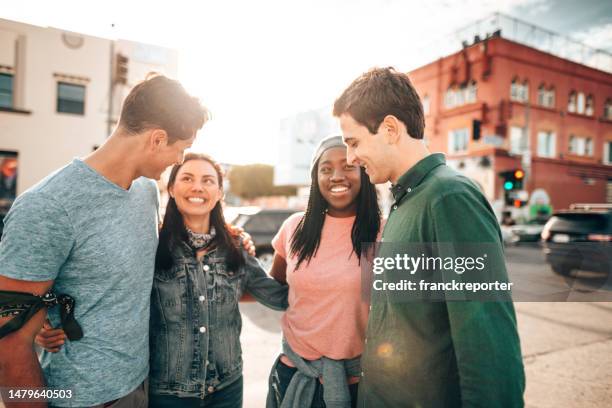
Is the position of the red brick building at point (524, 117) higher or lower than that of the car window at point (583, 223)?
higher

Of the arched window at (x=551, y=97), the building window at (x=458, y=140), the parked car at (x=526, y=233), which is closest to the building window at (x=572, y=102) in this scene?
the arched window at (x=551, y=97)

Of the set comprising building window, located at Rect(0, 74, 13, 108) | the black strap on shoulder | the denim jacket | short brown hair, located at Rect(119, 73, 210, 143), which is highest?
building window, located at Rect(0, 74, 13, 108)

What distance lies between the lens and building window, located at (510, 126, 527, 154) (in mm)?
20812

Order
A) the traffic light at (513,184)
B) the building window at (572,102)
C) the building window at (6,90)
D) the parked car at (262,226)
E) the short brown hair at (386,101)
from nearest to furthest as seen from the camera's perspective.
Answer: the short brown hair at (386,101) → the parked car at (262,226) → the traffic light at (513,184) → the building window at (6,90) → the building window at (572,102)

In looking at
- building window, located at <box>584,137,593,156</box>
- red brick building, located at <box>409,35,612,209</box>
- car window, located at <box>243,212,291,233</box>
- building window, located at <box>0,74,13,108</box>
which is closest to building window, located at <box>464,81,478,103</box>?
red brick building, located at <box>409,35,612,209</box>

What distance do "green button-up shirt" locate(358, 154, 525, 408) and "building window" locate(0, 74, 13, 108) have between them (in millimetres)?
17583

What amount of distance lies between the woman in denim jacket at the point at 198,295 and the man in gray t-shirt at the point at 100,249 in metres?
0.19

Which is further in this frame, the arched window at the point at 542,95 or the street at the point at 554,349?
the arched window at the point at 542,95

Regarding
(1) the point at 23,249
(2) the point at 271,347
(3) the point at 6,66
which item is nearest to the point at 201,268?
(1) the point at 23,249

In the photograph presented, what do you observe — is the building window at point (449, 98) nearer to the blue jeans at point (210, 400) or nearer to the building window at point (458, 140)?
the building window at point (458, 140)

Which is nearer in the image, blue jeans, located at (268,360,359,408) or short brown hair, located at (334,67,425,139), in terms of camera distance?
short brown hair, located at (334,67,425,139)

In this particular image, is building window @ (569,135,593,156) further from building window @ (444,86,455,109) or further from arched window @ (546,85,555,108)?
building window @ (444,86,455,109)

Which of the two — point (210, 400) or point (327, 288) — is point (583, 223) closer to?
point (327, 288)

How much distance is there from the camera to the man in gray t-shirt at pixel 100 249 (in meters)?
1.43
